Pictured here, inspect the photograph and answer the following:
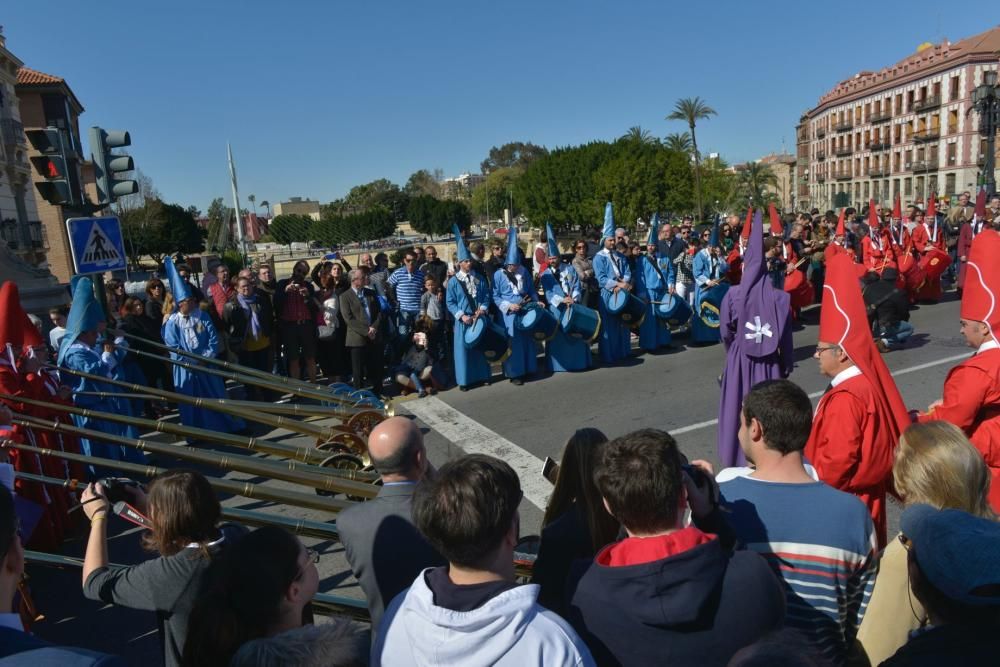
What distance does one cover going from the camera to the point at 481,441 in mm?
7254

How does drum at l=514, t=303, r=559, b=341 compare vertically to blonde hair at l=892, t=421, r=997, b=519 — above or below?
below

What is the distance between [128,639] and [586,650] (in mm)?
3516

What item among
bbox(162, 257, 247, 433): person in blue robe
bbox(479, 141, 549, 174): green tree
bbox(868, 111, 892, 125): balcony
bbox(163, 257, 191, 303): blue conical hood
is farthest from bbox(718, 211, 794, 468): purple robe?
bbox(479, 141, 549, 174): green tree

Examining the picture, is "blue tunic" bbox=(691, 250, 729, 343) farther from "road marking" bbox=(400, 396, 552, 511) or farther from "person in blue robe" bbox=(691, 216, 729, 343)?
"road marking" bbox=(400, 396, 552, 511)

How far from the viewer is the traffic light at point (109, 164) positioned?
792 centimetres

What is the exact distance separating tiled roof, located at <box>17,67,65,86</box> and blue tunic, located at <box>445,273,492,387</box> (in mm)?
51687

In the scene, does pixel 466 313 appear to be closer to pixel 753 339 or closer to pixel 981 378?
pixel 753 339

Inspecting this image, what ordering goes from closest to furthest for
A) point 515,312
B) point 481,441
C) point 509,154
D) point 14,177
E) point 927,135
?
point 481,441, point 515,312, point 14,177, point 927,135, point 509,154

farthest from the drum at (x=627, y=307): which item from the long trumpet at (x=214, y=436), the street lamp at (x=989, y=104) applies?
the street lamp at (x=989, y=104)

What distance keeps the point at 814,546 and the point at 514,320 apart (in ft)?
24.3

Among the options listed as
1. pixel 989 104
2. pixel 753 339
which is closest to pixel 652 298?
pixel 753 339

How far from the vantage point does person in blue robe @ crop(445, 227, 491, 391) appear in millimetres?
9281

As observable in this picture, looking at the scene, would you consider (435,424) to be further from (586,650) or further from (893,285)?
(893,285)

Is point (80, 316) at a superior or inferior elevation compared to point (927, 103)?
inferior
